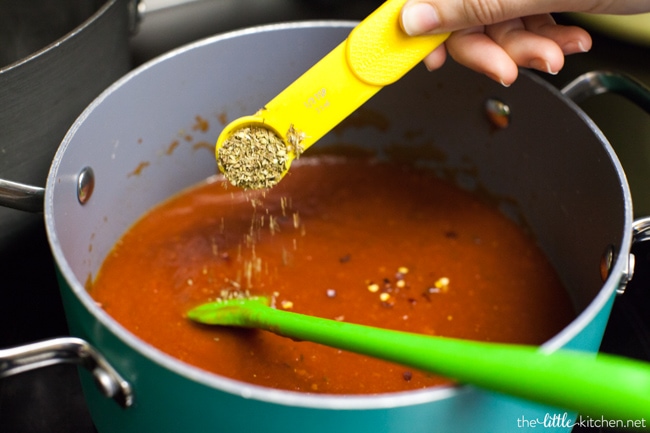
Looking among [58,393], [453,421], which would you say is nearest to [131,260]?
[58,393]

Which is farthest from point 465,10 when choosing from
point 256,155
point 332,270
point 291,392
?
point 291,392

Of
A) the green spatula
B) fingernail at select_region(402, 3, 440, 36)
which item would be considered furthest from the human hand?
the green spatula

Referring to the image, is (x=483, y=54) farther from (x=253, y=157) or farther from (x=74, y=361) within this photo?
(x=74, y=361)

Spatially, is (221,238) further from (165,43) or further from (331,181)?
(165,43)

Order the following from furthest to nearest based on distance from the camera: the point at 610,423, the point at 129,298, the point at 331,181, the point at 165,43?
the point at 165,43 → the point at 331,181 → the point at 129,298 → the point at 610,423

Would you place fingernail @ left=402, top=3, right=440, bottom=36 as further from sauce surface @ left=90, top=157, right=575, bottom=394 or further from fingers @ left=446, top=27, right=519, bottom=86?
sauce surface @ left=90, top=157, right=575, bottom=394

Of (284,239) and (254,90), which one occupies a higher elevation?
(254,90)

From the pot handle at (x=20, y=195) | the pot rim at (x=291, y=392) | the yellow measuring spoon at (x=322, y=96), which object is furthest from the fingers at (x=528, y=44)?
the pot handle at (x=20, y=195)
